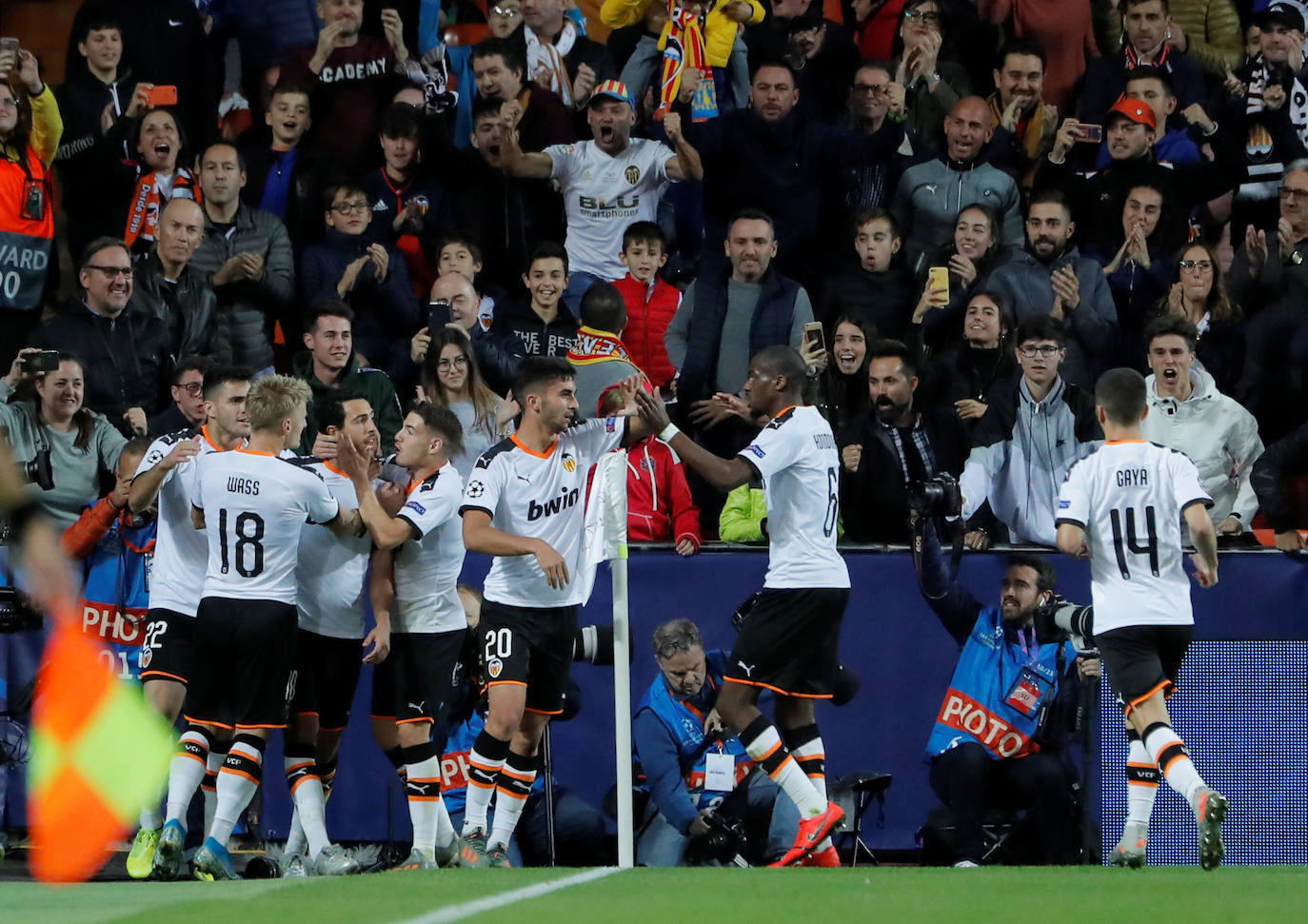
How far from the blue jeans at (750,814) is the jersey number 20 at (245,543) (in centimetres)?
266

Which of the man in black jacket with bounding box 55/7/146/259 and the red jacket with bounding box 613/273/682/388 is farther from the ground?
the man in black jacket with bounding box 55/7/146/259

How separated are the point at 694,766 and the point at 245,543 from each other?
2834mm

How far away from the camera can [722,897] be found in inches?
266

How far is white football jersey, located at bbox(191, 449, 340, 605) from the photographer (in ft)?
29.2

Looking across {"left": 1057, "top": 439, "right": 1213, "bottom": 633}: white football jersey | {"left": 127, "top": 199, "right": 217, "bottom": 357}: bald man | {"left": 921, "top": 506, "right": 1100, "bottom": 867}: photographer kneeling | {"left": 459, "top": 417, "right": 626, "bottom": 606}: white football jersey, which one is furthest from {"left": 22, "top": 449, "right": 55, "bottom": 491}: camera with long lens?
{"left": 1057, "top": 439, "right": 1213, "bottom": 633}: white football jersey

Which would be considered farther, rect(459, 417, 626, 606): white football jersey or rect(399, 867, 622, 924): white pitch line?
rect(459, 417, 626, 606): white football jersey

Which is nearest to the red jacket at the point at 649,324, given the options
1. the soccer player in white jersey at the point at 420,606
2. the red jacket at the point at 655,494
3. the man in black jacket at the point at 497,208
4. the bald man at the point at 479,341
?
the bald man at the point at 479,341

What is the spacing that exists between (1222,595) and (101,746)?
20.9 feet

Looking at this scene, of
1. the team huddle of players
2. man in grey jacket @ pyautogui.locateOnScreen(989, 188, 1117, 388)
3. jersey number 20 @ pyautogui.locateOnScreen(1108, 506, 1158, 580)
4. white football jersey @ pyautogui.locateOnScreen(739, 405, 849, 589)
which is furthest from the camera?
man in grey jacket @ pyautogui.locateOnScreen(989, 188, 1117, 388)

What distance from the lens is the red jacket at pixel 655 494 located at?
11023mm

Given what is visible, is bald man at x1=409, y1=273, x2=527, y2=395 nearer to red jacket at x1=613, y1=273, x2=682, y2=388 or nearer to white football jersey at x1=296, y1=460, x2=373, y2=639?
red jacket at x1=613, y1=273, x2=682, y2=388

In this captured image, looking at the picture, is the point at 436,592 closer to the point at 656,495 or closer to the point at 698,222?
the point at 656,495

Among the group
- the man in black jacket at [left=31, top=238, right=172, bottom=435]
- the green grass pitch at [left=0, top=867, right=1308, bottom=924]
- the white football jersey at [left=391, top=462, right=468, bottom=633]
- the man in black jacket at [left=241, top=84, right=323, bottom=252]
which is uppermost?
the man in black jacket at [left=241, top=84, right=323, bottom=252]

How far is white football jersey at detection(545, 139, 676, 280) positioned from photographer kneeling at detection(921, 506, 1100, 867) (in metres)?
4.07
